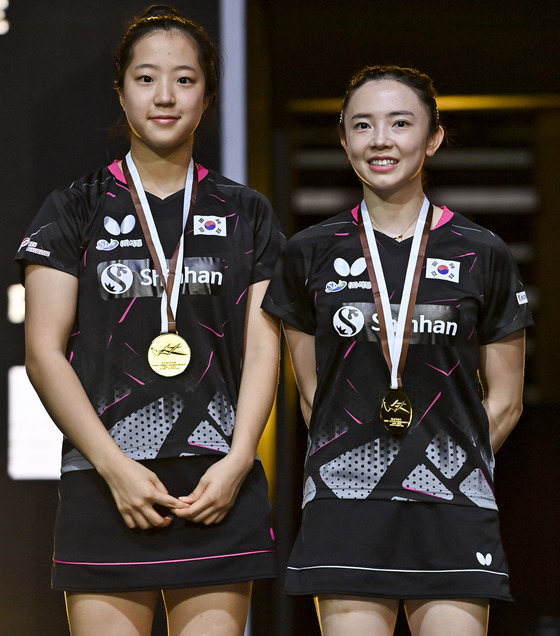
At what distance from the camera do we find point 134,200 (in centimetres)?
259

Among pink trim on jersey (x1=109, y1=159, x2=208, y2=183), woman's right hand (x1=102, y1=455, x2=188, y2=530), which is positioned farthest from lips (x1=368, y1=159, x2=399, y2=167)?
woman's right hand (x1=102, y1=455, x2=188, y2=530)

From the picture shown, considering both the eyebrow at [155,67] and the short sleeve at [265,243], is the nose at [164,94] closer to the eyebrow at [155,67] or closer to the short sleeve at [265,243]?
the eyebrow at [155,67]

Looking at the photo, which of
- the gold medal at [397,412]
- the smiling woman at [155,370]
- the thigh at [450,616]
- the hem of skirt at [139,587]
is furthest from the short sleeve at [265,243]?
the thigh at [450,616]

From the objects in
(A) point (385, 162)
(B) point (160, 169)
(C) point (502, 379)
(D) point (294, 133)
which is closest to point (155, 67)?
(B) point (160, 169)

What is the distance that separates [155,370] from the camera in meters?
2.48

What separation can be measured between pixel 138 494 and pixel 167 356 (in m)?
0.34

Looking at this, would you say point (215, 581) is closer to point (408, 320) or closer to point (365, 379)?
point (365, 379)

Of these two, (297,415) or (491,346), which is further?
(297,415)

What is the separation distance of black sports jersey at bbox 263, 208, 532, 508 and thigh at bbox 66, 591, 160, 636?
0.49 metres

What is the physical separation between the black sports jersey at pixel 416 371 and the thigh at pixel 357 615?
24cm

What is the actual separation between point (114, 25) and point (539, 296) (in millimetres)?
1904

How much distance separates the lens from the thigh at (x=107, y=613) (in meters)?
2.42

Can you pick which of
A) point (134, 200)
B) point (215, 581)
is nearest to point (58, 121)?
point (134, 200)

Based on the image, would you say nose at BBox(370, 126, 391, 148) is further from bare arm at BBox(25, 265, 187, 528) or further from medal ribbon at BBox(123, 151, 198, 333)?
bare arm at BBox(25, 265, 187, 528)
